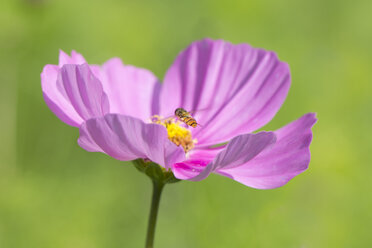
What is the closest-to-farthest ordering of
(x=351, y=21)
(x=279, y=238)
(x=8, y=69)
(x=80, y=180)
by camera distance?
1. (x=279, y=238)
2. (x=80, y=180)
3. (x=8, y=69)
4. (x=351, y=21)

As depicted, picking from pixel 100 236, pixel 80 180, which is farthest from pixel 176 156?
pixel 80 180

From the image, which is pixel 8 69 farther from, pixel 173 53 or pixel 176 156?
pixel 176 156

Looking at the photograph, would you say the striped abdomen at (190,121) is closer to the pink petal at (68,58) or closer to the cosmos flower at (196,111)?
the cosmos flower at (196,111)

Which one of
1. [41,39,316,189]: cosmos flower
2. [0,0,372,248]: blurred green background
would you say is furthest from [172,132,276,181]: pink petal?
[0,0,372,248]: blurred green background

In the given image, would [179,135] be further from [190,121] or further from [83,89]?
[83,89]

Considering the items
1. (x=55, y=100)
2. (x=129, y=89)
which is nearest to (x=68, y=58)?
(x=55, y=100)

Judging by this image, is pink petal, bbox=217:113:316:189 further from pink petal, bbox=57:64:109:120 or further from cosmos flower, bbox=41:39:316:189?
pink petal, bbox=57:64:109:120

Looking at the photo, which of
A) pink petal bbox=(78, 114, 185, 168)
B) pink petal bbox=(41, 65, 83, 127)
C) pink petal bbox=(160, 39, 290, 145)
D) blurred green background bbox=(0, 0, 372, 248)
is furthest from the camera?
blurred green background bbox=(0, 0, 372, 248)
